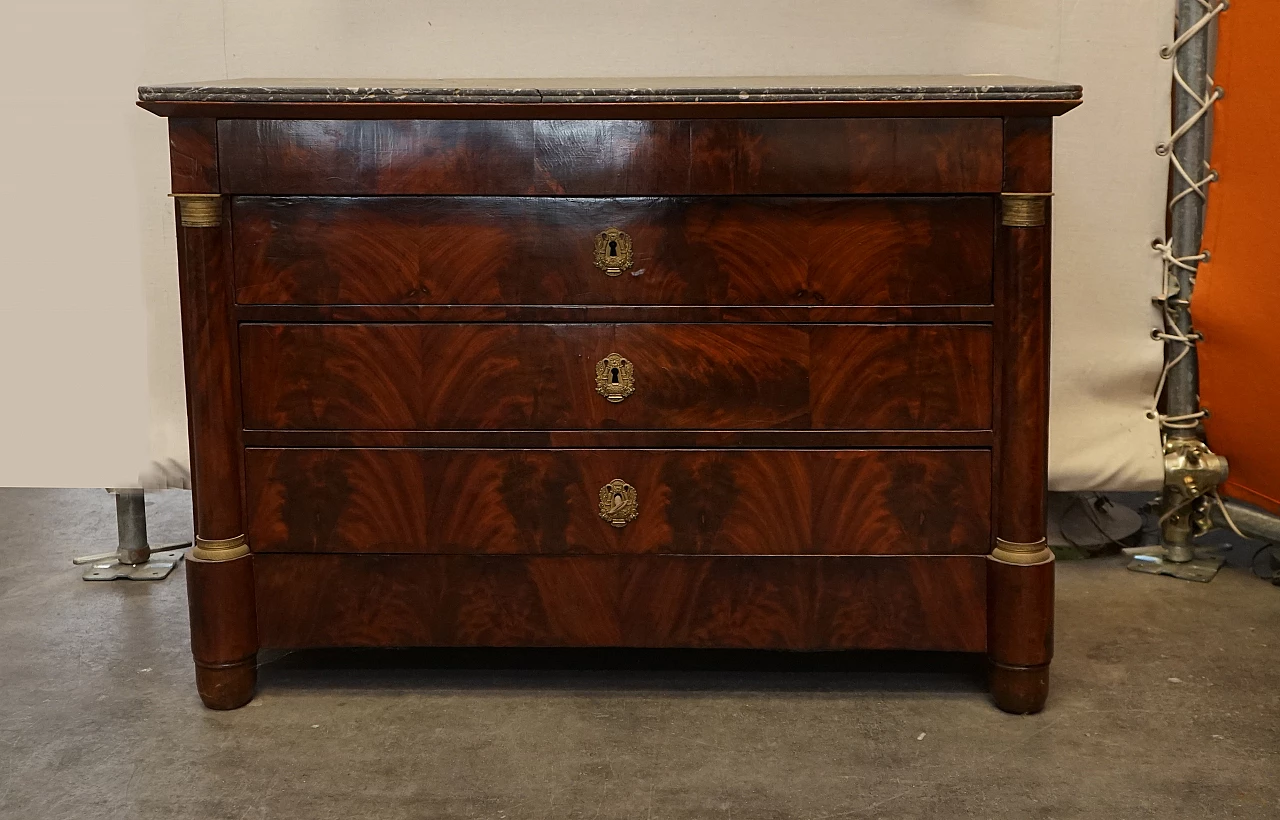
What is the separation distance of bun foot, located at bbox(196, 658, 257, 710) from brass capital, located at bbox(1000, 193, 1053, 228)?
135 centimetres

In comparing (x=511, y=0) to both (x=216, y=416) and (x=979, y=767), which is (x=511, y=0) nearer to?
(x=216, y=416)

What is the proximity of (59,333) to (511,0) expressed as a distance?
1.23m

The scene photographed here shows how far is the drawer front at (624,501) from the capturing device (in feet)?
6.50

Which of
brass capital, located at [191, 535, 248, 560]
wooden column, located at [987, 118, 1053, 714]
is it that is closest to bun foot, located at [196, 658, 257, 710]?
brass capital, located at [191, 535, 248, 560]

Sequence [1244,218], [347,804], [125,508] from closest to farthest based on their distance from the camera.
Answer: [347,804] → [1244,218] → [125,508]

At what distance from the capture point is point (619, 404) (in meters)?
1.98

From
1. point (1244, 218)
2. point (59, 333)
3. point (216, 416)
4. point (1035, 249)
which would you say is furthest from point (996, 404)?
point (59, 333)

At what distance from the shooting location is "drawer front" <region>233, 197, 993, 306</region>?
1.93 m

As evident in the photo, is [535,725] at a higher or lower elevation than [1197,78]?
lower

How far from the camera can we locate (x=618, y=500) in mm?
1995

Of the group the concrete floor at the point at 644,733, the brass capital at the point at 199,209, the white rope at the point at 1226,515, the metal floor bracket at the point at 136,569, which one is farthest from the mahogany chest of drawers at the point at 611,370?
the white rope at the point at 1226,515

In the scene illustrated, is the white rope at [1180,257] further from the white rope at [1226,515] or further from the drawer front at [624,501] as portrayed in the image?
the drawer front at [624,501]

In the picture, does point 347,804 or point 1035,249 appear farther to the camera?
point 1035,249

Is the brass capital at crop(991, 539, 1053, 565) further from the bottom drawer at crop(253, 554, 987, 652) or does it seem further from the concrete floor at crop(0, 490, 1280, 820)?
the concrete floor at crop(0, 490, 1280, 820)
